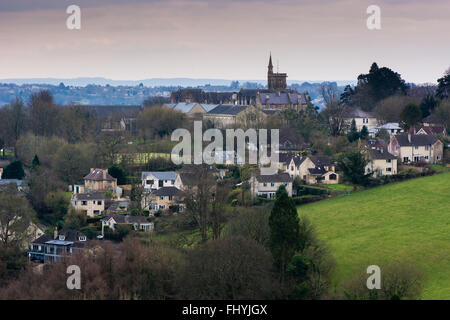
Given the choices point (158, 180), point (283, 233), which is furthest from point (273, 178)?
point (283, 233)

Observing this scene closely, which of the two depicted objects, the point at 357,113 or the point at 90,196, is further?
the point at 357,113

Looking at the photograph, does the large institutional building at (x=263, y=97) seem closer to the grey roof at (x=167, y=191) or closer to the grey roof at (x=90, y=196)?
the grey roof at (x=167, y=191)

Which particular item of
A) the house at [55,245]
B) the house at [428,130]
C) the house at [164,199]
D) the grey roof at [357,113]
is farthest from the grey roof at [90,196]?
the grey roof at [357,113]

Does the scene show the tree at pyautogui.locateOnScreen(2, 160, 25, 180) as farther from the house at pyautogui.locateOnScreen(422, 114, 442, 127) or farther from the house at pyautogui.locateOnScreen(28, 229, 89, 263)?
the house at pyautogui.locateOnScreen(422, 114, 442, 127)

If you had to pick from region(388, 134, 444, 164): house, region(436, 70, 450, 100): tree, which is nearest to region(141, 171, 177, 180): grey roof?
region(388, 134, 444, 164): house

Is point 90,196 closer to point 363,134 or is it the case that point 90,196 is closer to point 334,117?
point 363,134
